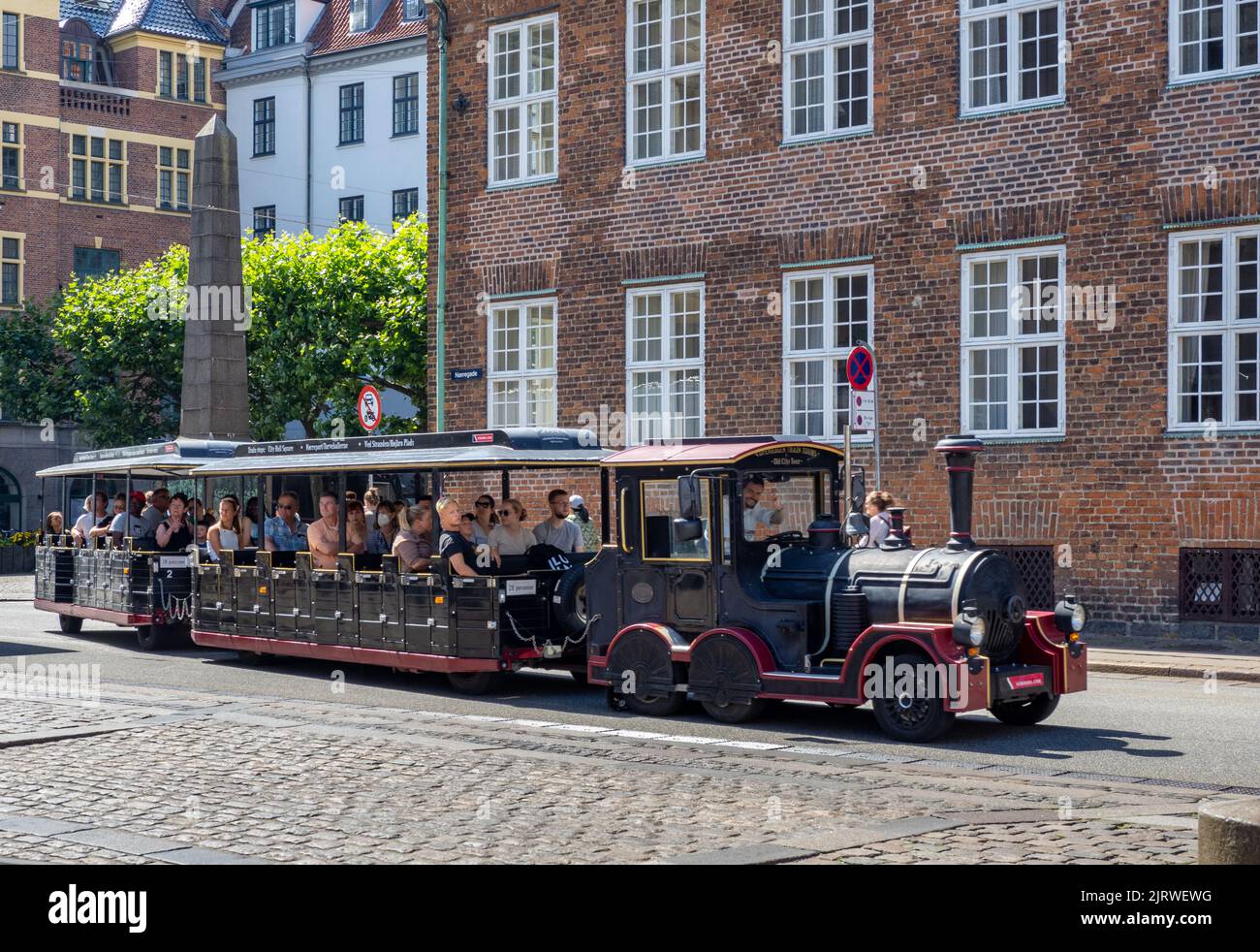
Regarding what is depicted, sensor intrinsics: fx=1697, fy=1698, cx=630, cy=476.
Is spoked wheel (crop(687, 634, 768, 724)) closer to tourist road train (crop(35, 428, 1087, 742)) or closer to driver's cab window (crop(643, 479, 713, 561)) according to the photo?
tourist road train (crop(35, 428, 1087, 742))

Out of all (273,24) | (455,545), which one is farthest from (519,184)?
(273,24)

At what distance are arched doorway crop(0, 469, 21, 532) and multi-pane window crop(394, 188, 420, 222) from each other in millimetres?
13904

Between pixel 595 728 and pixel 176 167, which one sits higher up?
pixel 176 167

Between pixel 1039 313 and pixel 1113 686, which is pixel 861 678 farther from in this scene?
pixel 1039 313

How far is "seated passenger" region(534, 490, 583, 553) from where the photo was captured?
16.1 m

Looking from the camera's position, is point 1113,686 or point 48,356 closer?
point 1113,686

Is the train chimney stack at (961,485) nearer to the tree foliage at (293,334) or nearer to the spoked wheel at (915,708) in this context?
the spoked wheel at (915,708)

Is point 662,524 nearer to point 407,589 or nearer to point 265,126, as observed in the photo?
point 407,589

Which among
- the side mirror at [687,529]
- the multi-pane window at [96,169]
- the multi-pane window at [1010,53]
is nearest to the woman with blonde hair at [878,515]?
the side mirror at [687,529]

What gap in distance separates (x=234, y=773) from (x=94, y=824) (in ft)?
5.74

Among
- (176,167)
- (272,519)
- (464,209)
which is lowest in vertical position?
(272,519)

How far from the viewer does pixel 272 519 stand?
18.7 m

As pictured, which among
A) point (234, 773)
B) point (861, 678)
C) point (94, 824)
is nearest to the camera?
point (94, 824)

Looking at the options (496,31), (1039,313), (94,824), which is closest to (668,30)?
(496,31)
